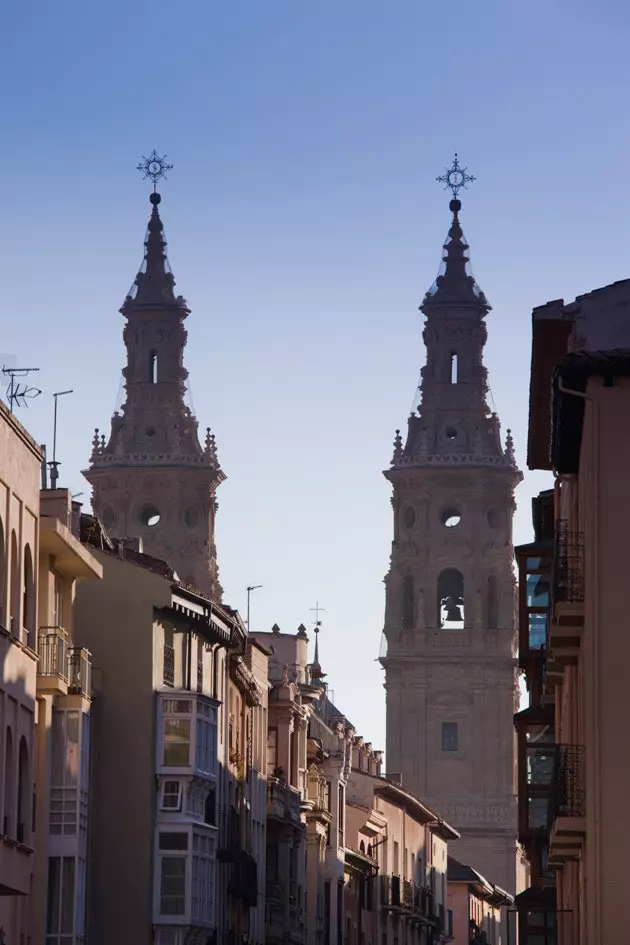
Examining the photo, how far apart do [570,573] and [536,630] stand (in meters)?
26.2

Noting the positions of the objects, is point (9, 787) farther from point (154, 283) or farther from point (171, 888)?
point (154, 283)

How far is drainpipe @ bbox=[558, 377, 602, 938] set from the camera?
43906 mm

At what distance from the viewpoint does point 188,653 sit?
232ft

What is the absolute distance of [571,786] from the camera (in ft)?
150

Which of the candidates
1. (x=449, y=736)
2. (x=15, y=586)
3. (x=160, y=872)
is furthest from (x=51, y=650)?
(x=449, y=736)

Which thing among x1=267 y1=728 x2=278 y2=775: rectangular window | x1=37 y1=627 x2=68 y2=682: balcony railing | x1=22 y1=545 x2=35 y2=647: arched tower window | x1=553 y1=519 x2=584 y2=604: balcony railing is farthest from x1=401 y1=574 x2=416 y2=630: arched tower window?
x1=553 y1=519 x2=584 y2=604: balcony railing

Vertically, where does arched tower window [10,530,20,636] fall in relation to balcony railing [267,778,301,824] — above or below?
below

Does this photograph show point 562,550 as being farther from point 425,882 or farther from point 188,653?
point 425,882

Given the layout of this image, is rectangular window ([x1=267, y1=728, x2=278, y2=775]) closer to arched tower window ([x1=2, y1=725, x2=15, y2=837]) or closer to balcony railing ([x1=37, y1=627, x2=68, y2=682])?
balcony railing ([x1=37, y1=627, x2=68, y2=682])

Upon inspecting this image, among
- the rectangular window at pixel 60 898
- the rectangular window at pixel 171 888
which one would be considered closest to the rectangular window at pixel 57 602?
the rectangular window at pixel 60 898

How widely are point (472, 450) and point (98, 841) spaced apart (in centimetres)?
10280

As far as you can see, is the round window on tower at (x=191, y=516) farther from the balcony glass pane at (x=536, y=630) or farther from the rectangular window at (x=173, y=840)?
the rectangular window at (x=173, y=840)

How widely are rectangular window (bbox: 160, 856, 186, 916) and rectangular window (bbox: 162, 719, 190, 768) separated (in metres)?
2.16

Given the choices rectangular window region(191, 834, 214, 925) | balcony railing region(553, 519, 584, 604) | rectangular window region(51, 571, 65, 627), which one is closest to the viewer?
balcony railing region(553, 519, 584, 604)
